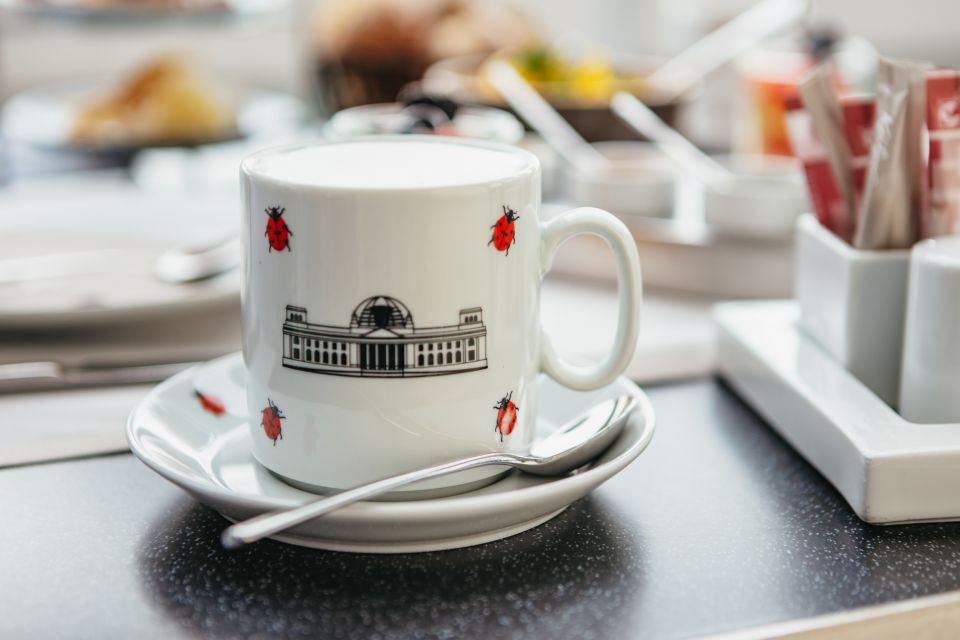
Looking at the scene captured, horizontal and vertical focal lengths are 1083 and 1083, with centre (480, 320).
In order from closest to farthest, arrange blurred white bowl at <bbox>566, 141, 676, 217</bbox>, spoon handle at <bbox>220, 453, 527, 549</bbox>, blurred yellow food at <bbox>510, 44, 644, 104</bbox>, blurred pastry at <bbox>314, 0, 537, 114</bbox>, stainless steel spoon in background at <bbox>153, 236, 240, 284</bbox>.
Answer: spoon handle at <bbox>220, 453, 527, 549</bbox> < stainless steel spoon in background at <bbox>153, 236, 240, 284</bbox> < blurred white bowl at <bbox>566, 141, 676, 217</bbox> < blurred yellow food at <bbox>510, 44, 644, 104</bbox> < blurred pastry at <bbox>314, 0, 537, 114</bbox>

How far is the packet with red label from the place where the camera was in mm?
491

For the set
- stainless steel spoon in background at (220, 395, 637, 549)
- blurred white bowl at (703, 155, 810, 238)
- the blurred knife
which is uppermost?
blurred white bowl at (703, 155, 810, 238)

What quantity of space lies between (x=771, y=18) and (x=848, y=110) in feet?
2.15

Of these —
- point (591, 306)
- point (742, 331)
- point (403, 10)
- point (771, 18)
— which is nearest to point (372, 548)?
point (742, 331)

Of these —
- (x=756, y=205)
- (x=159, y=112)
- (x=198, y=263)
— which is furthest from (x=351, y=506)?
(x=159, y=112)

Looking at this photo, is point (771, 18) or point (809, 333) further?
point (771, 18)

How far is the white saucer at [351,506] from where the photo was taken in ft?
1.28

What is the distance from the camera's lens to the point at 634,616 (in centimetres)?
37

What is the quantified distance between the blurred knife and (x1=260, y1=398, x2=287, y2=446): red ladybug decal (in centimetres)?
21

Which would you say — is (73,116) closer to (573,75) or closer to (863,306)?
(573,75)

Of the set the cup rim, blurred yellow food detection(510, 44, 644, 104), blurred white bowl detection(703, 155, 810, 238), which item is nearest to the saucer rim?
the cup rim

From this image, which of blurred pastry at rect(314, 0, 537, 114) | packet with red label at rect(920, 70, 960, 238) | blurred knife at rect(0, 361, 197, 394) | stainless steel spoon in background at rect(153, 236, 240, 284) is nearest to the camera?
packet with red label at rect(920, 70, 960, 238)

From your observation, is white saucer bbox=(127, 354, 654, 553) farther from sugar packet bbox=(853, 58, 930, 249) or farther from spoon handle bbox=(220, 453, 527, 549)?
sugar packet bbox=(853, 58, 930, 249)

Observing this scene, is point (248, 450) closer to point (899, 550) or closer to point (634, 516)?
point (634, 516)
